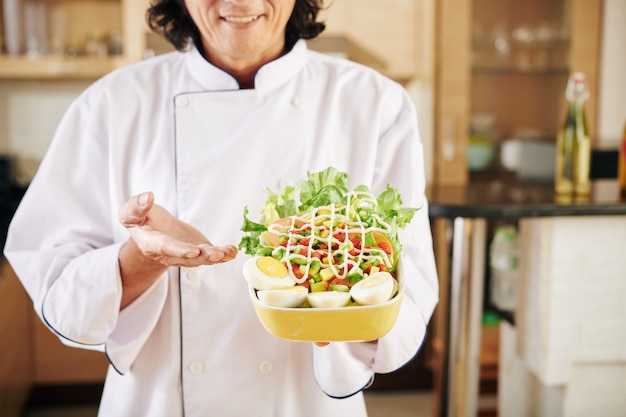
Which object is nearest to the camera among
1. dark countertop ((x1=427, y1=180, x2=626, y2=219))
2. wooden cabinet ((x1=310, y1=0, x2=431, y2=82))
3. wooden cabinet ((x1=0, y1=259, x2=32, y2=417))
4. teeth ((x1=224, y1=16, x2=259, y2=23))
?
teeth ((x1=224, y1=16, x2=259, y2=23))

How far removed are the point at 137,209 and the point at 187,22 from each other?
1.62 ft

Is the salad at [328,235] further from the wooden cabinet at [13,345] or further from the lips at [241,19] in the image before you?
the wooden cabinet at [13,345]

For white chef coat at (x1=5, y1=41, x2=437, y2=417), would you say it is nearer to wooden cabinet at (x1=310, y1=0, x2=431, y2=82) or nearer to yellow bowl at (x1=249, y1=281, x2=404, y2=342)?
yellow bowl at (x1=249, y1=281, x2=404, y2=342)

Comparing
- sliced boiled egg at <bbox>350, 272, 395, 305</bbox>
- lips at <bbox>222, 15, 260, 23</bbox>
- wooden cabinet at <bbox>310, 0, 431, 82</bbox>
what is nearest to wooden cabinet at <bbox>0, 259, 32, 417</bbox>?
wooden cabinet at <bbox>310, 0, 431, 82</bbox>

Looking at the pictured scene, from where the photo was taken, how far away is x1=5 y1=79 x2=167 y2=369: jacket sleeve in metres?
1.02

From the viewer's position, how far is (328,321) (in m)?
0.78

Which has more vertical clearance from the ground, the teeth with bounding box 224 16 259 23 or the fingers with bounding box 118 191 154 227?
the teeth with bounding box 224 16 259 23

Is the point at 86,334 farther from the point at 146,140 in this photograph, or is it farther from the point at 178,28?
the point at 178,28

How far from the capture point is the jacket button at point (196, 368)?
1.11 meters

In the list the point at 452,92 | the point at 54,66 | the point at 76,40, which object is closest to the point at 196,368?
the point at 54,66

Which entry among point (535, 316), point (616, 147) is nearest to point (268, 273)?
point (535, 316)

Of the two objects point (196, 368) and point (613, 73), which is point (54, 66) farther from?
point (613, 73)

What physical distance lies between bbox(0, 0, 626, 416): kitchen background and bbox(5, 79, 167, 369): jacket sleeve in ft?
7.04

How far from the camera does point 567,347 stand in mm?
1985
